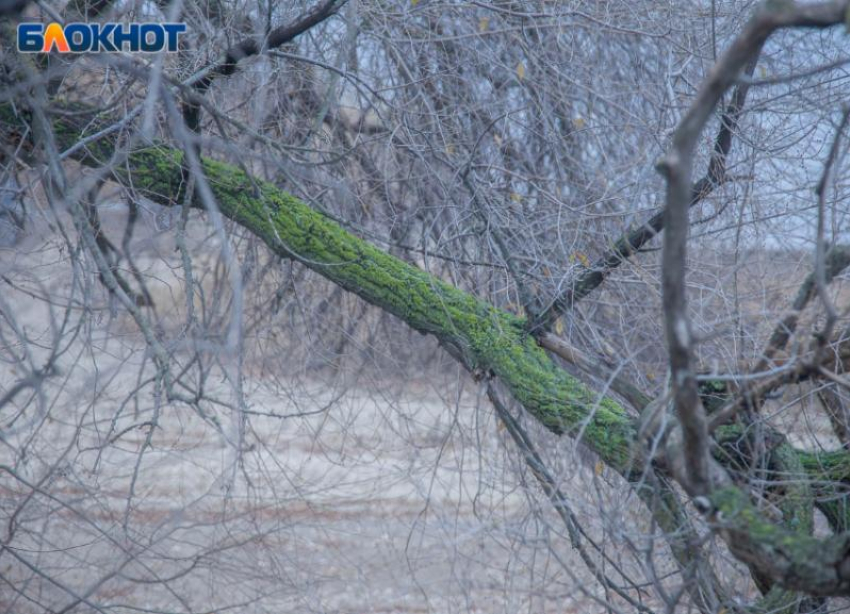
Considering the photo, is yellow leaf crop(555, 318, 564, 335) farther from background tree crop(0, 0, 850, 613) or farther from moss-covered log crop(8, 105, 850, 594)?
moss-covered log crop(8, 105, 850, 594)

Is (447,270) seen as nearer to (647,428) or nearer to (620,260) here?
(620,260)

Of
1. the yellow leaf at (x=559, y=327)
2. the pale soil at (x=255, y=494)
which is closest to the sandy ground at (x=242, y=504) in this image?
the pale soil at (x=255, y=494)

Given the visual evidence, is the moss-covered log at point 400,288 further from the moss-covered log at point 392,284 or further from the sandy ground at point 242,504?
the sandy ground at point 242,504

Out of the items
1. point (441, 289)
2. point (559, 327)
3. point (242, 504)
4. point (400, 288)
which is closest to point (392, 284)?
point (400, 288)

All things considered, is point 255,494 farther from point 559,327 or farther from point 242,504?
point 559,327

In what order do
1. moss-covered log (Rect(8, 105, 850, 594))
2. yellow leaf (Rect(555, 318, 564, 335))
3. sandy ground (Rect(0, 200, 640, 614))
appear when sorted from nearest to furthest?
moss-covered log (Rect(8, 105, 850, 594)) → sandy ground (Rect(0, 200, 640, 614)) → yellow leaf (Rect(555, 318, 564, 335))

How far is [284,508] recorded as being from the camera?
478cm

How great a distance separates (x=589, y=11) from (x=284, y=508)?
3.09 meters

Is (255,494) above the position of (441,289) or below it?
below

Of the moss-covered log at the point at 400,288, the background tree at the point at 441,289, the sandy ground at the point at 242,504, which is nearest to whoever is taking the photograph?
the background tree at the point at 441,289

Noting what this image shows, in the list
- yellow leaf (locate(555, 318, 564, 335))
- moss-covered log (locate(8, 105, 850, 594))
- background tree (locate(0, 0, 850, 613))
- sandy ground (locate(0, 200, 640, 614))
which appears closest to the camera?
background tree (locate(0, 0, 850, 613))

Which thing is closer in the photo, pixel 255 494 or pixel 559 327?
pixel 559 327

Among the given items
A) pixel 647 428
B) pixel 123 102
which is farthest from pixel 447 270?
pixel 647 428

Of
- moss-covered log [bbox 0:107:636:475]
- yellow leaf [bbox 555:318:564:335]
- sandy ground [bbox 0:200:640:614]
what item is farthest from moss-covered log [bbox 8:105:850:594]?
yellow leaf [bbox 555:318:564:335]
